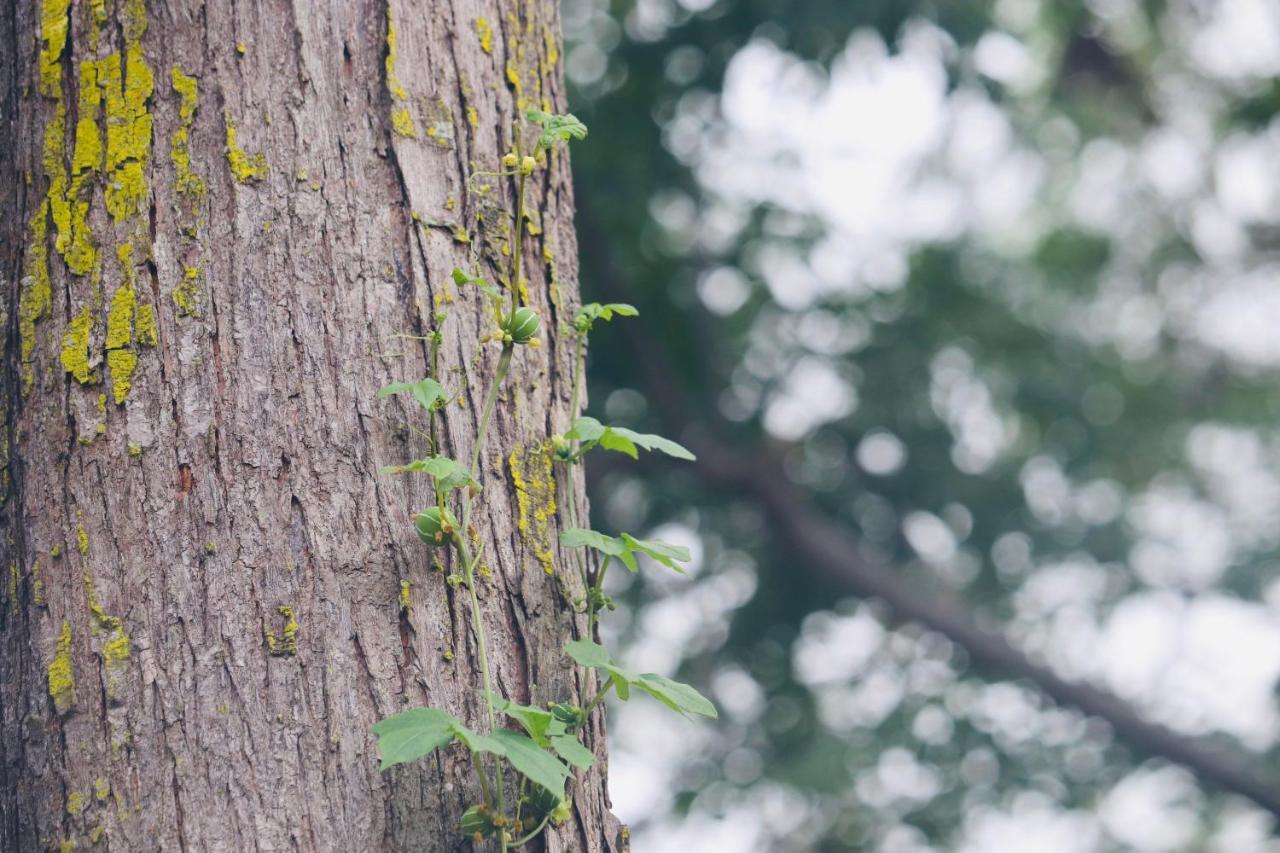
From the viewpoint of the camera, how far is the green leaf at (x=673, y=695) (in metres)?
1.24

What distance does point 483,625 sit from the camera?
4.19 feet

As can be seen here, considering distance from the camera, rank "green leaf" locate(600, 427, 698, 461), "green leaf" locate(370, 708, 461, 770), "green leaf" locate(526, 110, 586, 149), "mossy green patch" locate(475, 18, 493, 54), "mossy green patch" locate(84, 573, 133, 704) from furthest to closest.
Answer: "mossy green patch" locate(475, 18, 493, 54) < "green leaf" locate(600, 427, 698, 461) < "green leaf" locate(526, 110, 586, 149) < "mossy green patch" locate(84, 573, 133, 704) < "green leaf" locate(370, 708, 461, 770)

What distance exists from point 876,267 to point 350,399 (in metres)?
5.68

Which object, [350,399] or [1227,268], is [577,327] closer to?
[350,399]

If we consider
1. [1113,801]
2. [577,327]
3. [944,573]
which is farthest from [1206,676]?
[577,327]

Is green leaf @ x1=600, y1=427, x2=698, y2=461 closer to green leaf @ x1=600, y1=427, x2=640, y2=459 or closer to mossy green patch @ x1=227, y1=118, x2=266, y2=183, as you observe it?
green leaf @ x1=600, y1=427, x2=640, y2=459

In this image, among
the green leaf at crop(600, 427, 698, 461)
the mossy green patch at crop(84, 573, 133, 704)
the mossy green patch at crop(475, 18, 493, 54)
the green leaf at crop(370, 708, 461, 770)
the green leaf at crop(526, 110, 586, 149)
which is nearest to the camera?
the green leaf at crop(370, 708, 461, 770)

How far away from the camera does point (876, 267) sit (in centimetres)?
663

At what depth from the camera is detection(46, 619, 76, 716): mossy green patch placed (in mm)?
1184

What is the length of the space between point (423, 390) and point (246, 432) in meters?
0.19

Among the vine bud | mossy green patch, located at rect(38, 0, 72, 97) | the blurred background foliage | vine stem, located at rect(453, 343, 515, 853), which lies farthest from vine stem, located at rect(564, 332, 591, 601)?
the blurred background foliage

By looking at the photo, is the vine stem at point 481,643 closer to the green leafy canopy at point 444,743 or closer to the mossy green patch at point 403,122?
the green leafy canopy at point 444,743

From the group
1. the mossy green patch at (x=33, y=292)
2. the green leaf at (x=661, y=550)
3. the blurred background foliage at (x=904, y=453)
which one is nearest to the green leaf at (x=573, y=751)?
the green leaf at (x=661, y=550)

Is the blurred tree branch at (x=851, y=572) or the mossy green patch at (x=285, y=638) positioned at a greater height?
the mossy green patch at (x=285, y=638)
